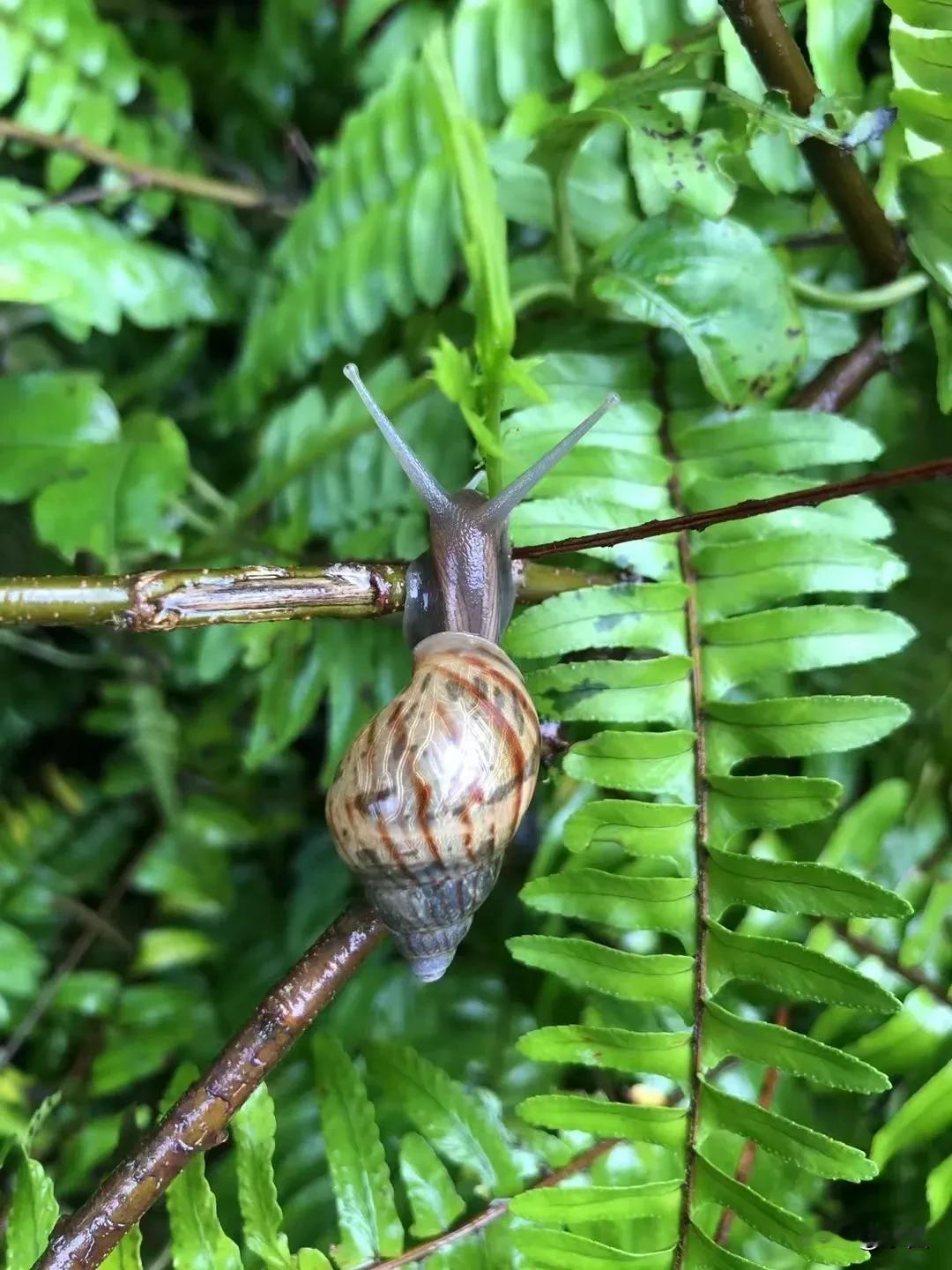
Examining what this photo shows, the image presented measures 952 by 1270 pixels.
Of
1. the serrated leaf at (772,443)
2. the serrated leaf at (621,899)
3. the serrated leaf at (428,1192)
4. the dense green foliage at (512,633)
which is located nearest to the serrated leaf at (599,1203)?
the dense green foliage at (512,633)

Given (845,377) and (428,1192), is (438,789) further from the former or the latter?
(845,377)

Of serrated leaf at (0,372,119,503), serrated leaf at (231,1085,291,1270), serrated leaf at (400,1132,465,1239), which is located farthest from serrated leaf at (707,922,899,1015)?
serrated leaf at (0,372,119,503)

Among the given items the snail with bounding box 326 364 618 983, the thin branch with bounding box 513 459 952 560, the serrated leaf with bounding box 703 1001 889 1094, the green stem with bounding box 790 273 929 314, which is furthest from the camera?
the green stem with bounding box 790 273 929 314

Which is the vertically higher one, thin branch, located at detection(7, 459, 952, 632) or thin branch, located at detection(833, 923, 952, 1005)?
thin branch, located at detection(7, 459, 952, 632)

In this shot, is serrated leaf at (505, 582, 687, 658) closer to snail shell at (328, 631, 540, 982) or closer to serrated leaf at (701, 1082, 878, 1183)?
snail shell at (328, 631, 540, 982)

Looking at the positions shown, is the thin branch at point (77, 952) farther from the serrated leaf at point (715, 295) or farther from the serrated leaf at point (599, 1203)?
the serrated leaf at point (715, 295)

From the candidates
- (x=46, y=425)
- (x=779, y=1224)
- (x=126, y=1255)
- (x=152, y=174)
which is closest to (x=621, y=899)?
(x=779, y=1224)

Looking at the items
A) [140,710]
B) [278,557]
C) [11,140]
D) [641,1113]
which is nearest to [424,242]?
[278,557]
